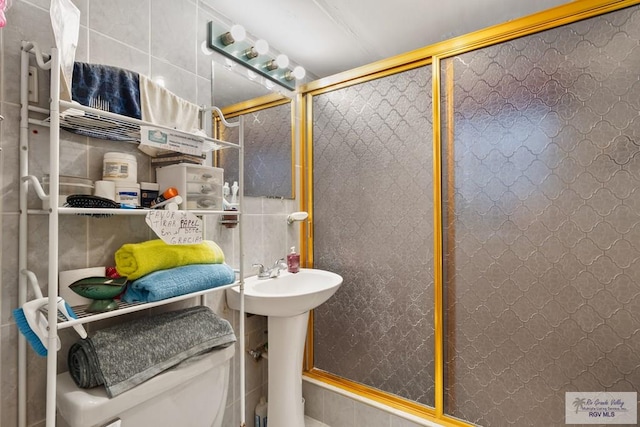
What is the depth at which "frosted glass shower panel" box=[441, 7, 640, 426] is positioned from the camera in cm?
119

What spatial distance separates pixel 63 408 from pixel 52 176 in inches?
23.3

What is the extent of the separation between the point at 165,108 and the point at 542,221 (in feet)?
5.03

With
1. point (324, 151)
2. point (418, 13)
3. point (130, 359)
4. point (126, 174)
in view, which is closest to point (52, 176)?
point (126, 174)

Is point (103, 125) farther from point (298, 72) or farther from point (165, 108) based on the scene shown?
point (298, 72)

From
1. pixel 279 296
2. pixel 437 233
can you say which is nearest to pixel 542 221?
pixel 437 233

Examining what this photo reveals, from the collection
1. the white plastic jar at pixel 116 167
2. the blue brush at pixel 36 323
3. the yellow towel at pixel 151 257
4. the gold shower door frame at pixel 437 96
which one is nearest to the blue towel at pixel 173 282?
the yellow towel at pixel 151 257

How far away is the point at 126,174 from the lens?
38.8 inches

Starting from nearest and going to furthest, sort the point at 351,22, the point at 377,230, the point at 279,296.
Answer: the point at 279,296 < the point at 351,22 < the point at 377,230

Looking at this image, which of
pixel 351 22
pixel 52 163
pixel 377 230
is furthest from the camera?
pixel 377 230

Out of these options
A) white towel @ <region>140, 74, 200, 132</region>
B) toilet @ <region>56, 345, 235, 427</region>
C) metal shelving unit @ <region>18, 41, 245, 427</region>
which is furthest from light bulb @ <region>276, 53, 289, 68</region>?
toilet @ <region>56, 345, 235, 427</region>

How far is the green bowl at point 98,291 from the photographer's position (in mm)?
859

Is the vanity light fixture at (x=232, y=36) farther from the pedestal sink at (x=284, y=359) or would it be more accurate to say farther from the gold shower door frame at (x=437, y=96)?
the pedestal sink at (x=284, y=359)

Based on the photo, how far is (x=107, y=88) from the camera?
97 centimetres

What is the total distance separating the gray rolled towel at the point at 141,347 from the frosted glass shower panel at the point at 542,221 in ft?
3.58
